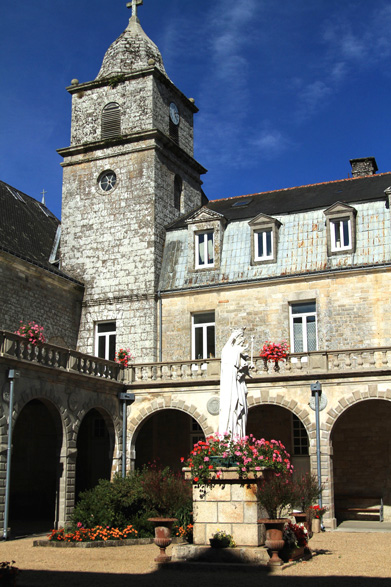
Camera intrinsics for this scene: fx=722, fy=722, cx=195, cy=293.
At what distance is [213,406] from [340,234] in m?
6.86

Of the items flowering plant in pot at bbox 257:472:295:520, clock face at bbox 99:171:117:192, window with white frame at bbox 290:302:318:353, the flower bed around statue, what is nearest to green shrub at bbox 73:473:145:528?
the flower bed around statue

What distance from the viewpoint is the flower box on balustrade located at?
11648 millimetres

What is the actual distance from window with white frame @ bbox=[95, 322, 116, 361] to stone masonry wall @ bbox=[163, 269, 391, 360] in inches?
79.9

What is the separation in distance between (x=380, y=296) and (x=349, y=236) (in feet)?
7.53

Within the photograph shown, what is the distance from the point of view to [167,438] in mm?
24406

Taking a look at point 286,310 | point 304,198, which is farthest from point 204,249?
point 304,198

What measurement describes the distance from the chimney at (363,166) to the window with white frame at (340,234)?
5781mm

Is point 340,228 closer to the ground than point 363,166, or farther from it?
closer to the ground

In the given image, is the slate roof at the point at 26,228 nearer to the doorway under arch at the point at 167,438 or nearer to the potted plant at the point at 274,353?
the doorway under arch at the point at 167,438

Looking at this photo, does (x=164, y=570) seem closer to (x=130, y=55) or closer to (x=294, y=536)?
(x=294, y=536)

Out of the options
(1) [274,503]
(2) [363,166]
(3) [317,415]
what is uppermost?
(2) [363,166]

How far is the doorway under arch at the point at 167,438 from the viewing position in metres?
24.2

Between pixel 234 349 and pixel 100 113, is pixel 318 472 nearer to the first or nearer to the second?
pixel 234 349

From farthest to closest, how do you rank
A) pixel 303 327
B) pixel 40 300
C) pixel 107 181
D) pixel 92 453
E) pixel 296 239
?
pixel 107 181
pixel 92 453
pixel 296 239
pixel 40 300
pixel 303 327
